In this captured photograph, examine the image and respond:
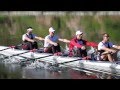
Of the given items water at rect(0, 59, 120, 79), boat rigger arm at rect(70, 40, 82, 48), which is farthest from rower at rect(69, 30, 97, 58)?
water at rect(0, 59, 120, 79)

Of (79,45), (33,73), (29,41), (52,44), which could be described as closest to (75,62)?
(79,45)

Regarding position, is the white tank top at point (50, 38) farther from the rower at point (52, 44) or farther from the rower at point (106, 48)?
the rower at point (106, 48)

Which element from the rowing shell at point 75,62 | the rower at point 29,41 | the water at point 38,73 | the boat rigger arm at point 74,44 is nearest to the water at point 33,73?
the water at point 38,73

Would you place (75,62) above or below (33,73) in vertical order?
above

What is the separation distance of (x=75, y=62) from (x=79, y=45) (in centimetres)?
35

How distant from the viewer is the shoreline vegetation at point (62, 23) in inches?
337

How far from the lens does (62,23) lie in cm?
907

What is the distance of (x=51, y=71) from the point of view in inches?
353

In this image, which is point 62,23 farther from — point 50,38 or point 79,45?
point 50,38

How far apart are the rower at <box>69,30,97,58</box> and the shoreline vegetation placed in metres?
0.11

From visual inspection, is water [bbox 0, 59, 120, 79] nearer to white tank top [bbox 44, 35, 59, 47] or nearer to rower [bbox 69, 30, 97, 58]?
rower [bbox 69, 30, 97, 58]
